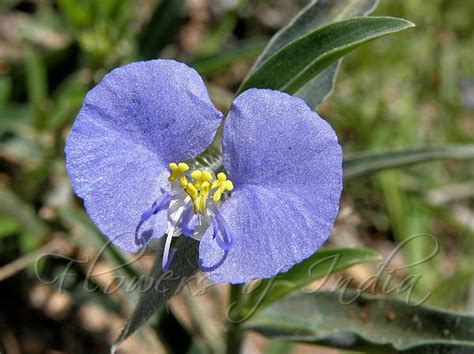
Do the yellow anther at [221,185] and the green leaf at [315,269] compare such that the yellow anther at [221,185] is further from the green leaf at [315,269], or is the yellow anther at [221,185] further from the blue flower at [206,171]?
the green leaf at [315,269]

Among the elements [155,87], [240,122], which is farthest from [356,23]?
[155,87]

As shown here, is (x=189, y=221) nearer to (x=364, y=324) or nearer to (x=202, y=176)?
(x=202, y=176)

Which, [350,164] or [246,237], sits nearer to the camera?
[246,237]

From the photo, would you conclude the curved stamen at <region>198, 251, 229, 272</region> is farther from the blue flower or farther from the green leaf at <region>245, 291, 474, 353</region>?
the green leaf at <region>245, 291, 474, 353</region>

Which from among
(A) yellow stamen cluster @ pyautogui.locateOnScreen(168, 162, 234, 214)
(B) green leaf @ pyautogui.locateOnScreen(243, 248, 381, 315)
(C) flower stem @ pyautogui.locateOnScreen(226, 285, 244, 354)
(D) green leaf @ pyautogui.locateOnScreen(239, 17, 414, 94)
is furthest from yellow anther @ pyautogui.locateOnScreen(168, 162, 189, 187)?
(C) flower stem @ pyautogui.locateOnScreen(226, 285, 244, 354)

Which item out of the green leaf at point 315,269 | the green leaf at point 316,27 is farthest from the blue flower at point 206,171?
the green leaf at point 315,269

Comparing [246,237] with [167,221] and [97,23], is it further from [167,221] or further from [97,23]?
[97,23]

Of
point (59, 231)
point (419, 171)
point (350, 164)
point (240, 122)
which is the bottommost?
point (419, 171)

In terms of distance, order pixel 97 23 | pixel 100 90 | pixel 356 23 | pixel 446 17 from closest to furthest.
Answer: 1. pixel 100 90
2. pixel 356 23
3. pixel 97 23
4. pixel 446 17
